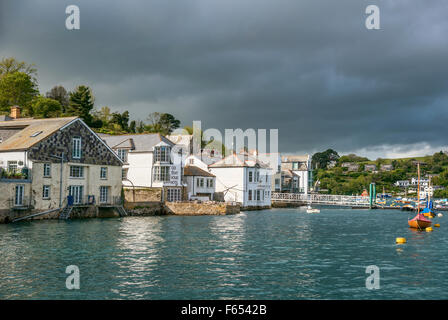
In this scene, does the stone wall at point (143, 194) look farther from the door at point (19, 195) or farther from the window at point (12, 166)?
the door at point (19, 195)

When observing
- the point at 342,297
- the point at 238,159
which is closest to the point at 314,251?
the point at 342,297

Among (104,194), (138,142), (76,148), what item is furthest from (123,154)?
(76,148)

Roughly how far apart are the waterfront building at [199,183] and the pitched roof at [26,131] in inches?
1019

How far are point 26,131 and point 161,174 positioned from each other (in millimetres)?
19936

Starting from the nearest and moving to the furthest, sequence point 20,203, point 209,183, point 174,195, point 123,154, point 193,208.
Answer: point 20,203
point 193,208
point 174,195
point 123,154
point 209,183

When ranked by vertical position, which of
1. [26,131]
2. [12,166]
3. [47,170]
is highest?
[26,131]

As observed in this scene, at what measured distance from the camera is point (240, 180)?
79.9 m

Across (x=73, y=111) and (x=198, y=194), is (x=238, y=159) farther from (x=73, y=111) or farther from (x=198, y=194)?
(x=73, y=111)

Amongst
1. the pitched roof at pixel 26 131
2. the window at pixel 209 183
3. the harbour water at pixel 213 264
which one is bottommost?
the harbour water at pixel 213 264

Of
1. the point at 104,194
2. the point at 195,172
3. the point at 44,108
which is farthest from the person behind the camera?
the point at 44,108

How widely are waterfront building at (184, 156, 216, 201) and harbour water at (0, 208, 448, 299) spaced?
35017mm

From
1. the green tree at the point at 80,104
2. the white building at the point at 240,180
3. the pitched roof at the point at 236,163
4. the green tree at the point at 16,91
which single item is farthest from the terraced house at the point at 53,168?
the green tree at the point at 80,104

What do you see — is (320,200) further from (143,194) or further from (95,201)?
(95,201)

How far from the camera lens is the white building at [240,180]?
8006 cm
